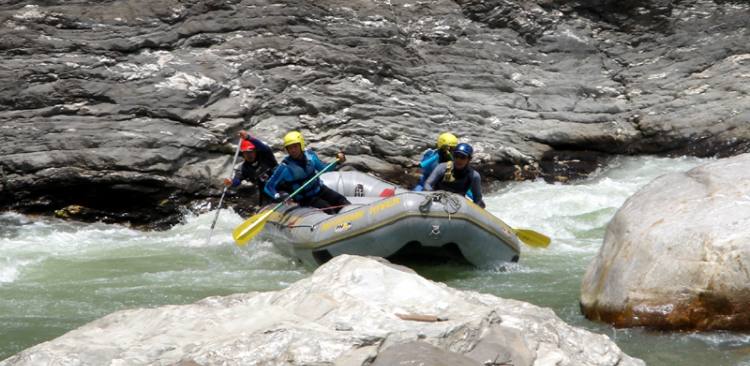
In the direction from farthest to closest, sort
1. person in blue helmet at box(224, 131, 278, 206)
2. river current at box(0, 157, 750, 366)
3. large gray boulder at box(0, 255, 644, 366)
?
1. person in blue helmet at box(224, 131, 278, 206)
2. river current at box(0, 157, 750, 366)
3. large gray boulder at box(0, 255, 644, 366)

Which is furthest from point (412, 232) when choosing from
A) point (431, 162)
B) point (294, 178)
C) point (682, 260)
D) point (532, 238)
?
point (682, 260)

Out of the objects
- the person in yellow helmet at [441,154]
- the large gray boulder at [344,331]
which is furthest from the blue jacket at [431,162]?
the large gray boulder at [344,331]

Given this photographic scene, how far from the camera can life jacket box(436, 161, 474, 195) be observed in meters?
9.09

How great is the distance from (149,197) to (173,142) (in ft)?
2.92

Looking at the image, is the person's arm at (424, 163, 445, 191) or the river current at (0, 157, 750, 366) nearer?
the river current at (0, 157, 750, 366)

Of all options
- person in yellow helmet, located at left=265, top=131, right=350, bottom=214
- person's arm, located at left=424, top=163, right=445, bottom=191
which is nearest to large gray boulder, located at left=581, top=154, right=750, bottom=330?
A: person's arm, located at left=424, top=163, right=445, bottom=191

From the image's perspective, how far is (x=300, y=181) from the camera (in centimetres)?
969

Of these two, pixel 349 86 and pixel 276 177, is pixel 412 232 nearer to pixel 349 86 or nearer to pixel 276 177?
pixel 276 177

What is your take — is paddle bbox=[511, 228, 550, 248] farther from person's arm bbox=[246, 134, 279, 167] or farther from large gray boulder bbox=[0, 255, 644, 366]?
large gray boulder bbox=[0, 255, 644, 366]

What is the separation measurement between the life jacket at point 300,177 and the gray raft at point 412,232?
3.04 ft

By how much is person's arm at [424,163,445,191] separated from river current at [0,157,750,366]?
863 millimetres

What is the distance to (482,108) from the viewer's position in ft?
49.7

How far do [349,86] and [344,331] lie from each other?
11.5 meters

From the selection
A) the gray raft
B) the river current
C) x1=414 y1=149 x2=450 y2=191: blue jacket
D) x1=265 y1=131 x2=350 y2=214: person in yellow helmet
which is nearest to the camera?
the river current
